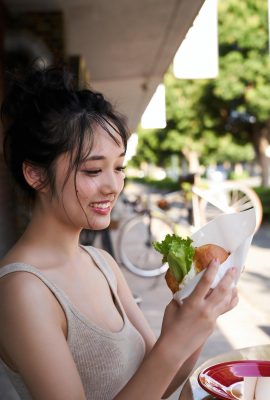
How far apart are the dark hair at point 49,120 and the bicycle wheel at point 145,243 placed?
248 inches

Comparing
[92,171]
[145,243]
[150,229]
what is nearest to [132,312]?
[92,171]

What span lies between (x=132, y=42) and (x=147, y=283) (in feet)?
9.77

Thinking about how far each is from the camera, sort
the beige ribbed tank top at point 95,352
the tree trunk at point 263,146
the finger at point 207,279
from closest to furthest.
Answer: the finger at point 207,279 < the beige ribbed tank top at point 95,352 < the tree trunk at point 263,146

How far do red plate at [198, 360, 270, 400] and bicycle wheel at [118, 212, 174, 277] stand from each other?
630 cm

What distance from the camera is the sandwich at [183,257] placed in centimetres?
115

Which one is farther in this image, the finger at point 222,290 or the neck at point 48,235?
the neck at point 48,235

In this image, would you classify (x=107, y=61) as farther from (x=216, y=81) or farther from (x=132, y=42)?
(x=216, y=81)

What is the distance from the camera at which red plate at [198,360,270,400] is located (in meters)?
1.31

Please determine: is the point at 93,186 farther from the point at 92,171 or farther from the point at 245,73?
the point at 245,73

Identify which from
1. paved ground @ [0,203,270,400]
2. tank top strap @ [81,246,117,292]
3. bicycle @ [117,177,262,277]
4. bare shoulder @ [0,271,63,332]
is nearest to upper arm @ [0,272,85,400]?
bare shoulder @ [0,271,63,332]

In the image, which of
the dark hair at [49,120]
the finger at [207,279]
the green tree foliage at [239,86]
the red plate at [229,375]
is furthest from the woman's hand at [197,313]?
the green tree foliage at [239,86]

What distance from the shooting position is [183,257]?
3.78 ft

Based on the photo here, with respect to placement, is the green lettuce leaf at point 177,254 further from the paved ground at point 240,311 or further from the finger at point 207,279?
the paved ground at point 240,311

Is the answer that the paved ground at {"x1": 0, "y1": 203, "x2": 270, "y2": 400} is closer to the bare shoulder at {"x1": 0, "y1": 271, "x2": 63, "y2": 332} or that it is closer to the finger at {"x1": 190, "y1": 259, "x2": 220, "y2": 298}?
the bare shoulder at {"x1": 0, "y1": 271, "x2": 63, "y2": 332}
